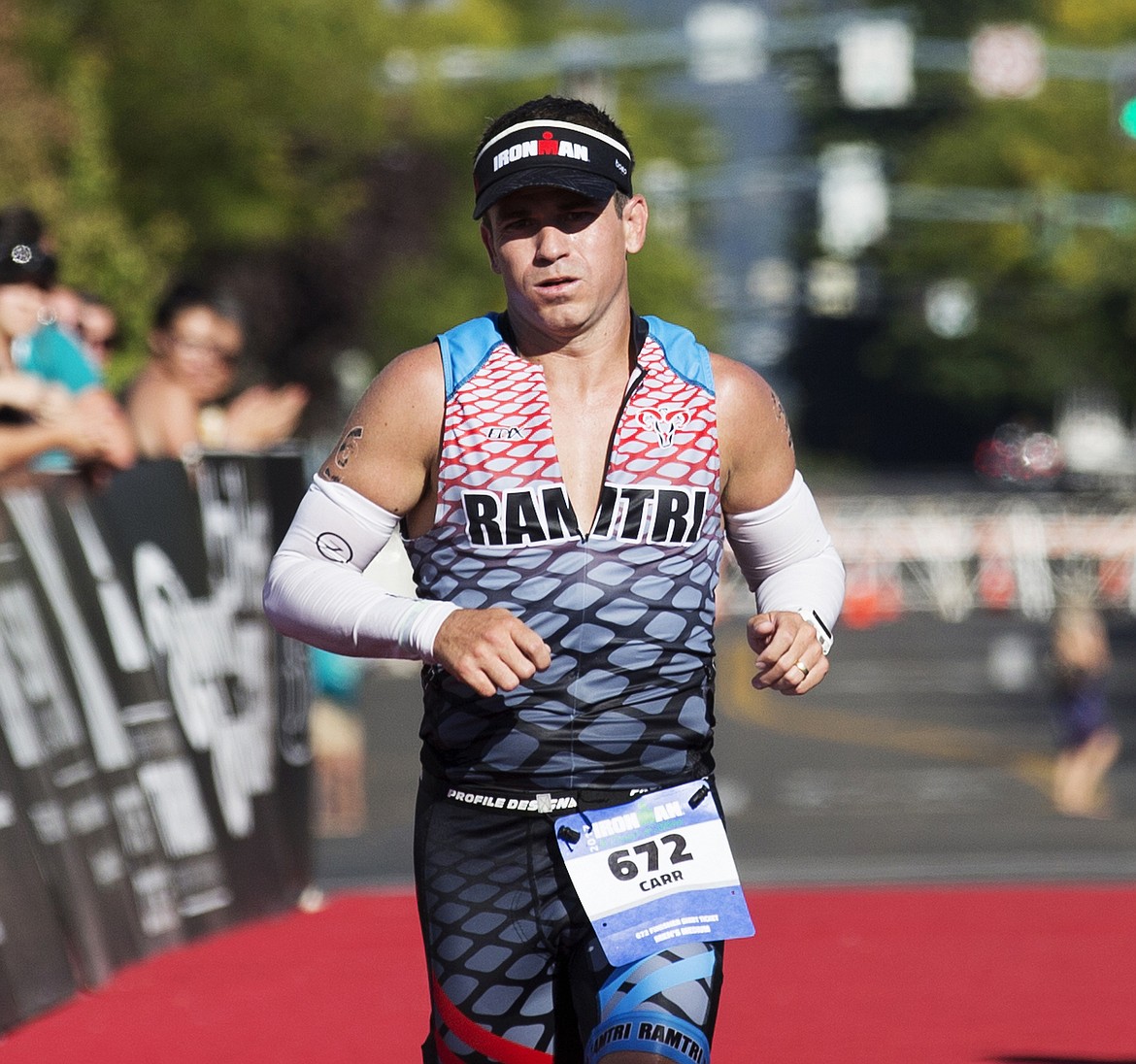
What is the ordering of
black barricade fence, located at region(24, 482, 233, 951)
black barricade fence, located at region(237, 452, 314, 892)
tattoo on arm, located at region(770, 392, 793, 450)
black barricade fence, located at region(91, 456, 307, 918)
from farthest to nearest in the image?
black barricade fence, located at region(237, 452, 314, 892) → black barricade fence, located at region(91, 456, 307, 918) → black barricade fence, located at region(24, 482, 233, 951) → tattoo on arm, located at region(770, 392, 793, 450)

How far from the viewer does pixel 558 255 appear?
4074 mm

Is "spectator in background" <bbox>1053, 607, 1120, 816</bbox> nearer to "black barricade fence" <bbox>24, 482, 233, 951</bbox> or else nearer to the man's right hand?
"black barricade fence" <bbox>24, 482, 233, 951</bbox>

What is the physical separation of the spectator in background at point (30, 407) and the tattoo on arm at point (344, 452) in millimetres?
3004

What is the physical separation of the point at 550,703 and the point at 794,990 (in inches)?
125

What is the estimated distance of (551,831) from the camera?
405cm

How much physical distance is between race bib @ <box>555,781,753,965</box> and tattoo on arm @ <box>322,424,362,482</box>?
744 mm

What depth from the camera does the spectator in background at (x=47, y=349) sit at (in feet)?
23.5

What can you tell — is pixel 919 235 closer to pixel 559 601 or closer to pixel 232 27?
pixel 232 27

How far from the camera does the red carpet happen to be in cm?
621

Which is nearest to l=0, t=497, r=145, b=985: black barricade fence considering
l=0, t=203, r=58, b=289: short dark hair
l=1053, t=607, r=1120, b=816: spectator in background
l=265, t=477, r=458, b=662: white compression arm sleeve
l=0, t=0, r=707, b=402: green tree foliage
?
l=0, t=203, r=58, b=289: short dark hair

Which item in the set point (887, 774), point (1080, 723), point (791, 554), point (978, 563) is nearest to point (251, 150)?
point (978, 563)

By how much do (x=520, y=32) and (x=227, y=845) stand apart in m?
70.7

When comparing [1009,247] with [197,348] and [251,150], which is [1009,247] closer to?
[251,150]

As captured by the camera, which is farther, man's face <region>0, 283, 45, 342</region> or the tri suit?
man's face <region>0, 283, 45, 342</region>
